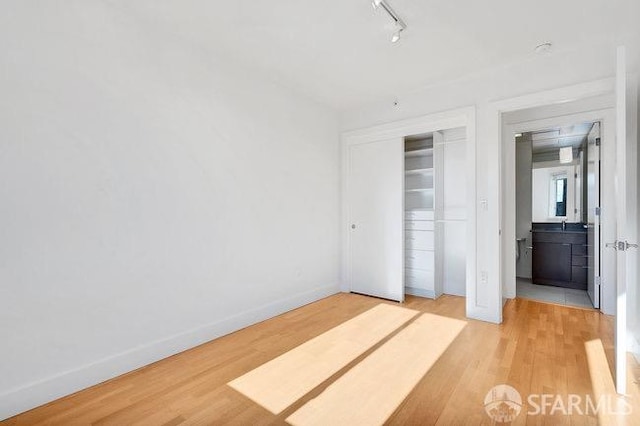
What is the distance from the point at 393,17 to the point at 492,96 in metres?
1.63

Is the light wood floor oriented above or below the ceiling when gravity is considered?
below

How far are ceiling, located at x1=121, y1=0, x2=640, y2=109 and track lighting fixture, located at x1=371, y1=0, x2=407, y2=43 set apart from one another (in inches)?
1.6

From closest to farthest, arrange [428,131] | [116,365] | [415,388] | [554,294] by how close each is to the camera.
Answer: [415,388] → [116,365] → [428,131] → [554,294]

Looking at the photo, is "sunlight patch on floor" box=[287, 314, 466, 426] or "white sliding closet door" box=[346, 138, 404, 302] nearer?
"sunlight patch on floor" box=[287, 314, 466, 426]

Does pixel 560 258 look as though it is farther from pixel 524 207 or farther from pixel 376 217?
pixel 376 217

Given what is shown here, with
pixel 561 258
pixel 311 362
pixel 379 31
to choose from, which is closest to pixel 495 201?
pixel 379 31

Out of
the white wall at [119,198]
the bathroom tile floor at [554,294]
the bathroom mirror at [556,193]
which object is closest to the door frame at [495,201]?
the bathroom tile floor at [554,294]

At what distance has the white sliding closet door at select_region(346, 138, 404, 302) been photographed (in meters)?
4.14

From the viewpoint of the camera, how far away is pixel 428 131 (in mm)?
3809

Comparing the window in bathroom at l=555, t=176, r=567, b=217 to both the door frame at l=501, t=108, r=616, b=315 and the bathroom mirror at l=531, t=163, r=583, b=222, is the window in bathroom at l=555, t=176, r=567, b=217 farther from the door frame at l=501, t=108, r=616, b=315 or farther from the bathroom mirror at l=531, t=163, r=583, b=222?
the door frame at l=501, t=108, r=616, b=315

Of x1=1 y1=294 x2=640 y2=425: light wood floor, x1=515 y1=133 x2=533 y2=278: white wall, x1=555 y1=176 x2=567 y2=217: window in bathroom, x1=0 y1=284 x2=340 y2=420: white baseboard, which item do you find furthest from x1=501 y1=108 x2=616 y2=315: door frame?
x1=0 y1=284 x2=340 y2=420: white baseboard

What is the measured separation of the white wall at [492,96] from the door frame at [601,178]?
0.97 m

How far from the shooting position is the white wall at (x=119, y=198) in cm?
190

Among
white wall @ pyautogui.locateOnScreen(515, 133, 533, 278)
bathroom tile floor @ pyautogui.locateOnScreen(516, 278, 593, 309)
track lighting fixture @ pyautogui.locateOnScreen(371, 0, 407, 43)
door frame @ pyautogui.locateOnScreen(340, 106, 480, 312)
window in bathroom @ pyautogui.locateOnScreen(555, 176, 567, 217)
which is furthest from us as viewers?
window in bathroom @ pyautogui.locateOnScreen(555, 176, 567, 217)
